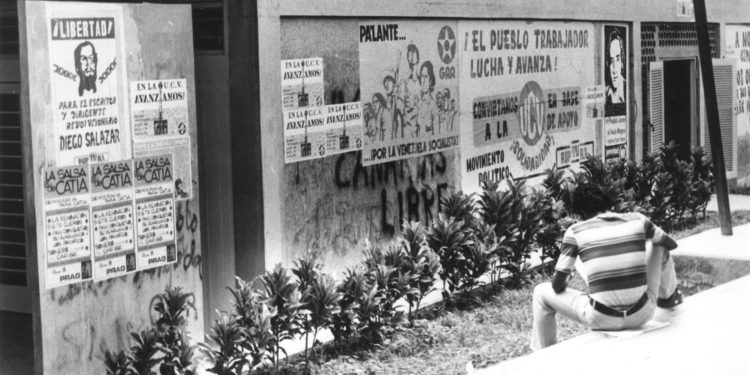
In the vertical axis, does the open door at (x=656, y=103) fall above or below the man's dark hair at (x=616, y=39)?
below

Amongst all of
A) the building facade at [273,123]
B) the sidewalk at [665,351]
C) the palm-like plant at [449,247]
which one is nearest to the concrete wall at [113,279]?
the building facade at [273,123]

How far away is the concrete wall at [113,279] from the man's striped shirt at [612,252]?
258 centimetres

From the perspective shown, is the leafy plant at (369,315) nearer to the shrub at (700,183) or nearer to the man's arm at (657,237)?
the man's arm at (657,237)

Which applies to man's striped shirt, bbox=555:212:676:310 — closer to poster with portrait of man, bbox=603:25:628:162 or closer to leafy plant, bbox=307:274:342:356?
leafy plant, bbox=307:274:342:356

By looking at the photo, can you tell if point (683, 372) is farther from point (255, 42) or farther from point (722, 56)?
point (722, 56)

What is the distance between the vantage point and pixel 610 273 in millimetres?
7105

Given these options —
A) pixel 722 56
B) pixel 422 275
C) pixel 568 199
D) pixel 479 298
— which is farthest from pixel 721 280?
pixel 722 56

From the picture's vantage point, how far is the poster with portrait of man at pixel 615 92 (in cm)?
1505

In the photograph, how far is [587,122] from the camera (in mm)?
14531

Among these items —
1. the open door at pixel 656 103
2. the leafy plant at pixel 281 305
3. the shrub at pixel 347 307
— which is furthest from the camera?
the open door at pixel 656 103

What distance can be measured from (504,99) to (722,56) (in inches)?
297

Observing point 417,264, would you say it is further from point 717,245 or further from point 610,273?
point 717,245

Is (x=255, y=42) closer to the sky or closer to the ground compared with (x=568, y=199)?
closer to the sky

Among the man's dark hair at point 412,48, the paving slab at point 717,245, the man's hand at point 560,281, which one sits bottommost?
the paving slab at point 717,245
